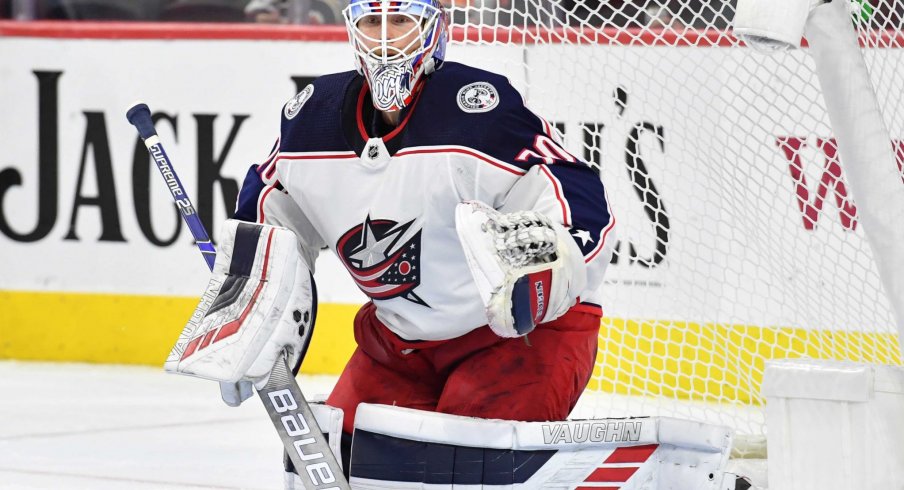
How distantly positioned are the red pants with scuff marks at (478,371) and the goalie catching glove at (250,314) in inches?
7.4

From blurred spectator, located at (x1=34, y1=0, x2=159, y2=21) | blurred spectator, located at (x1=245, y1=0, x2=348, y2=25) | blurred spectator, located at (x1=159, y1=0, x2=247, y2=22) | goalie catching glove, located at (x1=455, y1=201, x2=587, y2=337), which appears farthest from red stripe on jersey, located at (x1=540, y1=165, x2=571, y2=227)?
blurred spectator, located at (x1=34, y1=0, x2=159, y2=21)

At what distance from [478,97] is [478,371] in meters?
0.42

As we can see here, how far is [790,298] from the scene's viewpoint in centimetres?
357

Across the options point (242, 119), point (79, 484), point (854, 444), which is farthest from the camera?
point (242, 119)

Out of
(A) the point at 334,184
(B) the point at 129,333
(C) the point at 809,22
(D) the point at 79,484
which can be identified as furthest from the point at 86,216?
(C) the point at 809,22

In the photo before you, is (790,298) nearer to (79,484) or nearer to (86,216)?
(79,484)

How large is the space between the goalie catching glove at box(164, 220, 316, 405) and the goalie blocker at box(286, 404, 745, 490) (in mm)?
134

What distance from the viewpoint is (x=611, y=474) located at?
1.93 m

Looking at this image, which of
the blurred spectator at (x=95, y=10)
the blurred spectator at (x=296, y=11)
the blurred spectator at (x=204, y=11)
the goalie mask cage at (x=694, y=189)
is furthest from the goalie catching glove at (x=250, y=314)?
the blurred spectator at (x=95, y=10)

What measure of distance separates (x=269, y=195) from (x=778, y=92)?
5.85 ft

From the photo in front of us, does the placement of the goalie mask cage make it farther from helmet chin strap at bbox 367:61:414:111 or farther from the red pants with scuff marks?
helmet chin strap at bbox 367:61:414:111

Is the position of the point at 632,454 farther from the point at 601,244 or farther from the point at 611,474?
the point at 601,244

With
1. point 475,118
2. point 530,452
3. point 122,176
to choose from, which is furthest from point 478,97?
point 122,176

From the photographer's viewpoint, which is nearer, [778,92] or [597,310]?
[597,310]
